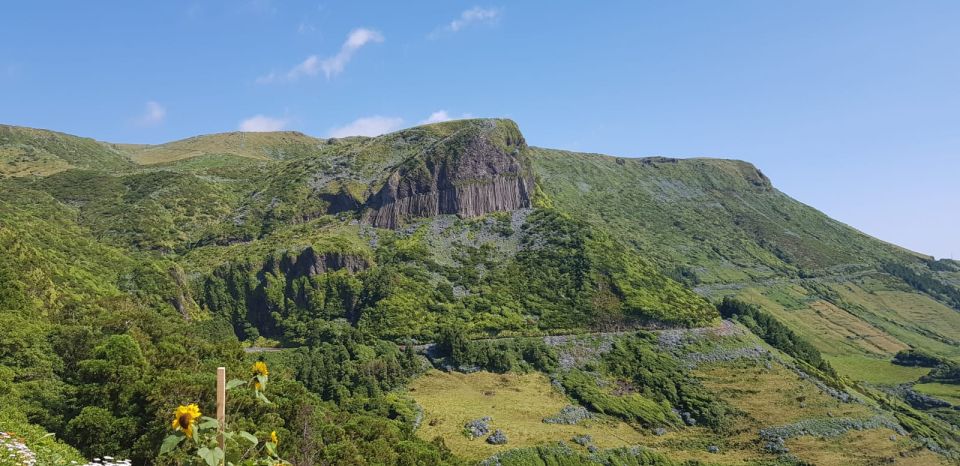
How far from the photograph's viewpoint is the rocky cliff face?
164 meters

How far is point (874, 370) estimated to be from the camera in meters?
157

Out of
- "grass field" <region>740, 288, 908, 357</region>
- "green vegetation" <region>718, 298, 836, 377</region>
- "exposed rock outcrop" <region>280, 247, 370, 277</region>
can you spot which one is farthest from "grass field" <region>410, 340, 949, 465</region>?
"grass field" <region>740, 288, 908, 357</region>

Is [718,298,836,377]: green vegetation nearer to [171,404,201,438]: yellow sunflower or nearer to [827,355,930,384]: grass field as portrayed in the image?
[827,355,930,384]: grass field

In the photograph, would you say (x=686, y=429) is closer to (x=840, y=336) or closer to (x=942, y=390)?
(x=942, y=390)

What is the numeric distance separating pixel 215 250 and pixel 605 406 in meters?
111

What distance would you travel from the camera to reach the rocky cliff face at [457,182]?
163625 millimetres

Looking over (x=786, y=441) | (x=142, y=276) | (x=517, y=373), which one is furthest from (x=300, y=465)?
(x=142, y=276)

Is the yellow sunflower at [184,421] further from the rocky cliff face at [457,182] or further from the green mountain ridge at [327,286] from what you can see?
the rocky cliff face at [457,182]

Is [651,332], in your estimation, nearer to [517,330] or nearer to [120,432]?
[517,330]

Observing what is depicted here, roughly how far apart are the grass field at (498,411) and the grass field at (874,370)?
9929cm

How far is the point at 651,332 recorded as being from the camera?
11919 centimetres

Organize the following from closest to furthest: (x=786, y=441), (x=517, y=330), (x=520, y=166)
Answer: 1. (x=786, y=441)
2. (x=517, y=330)
3. (x=520, y=166)

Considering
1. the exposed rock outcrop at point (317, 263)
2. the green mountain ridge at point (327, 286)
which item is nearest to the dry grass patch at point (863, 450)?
the green mountain ridge at point (327, 286)

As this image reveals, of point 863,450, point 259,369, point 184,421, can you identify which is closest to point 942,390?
point 863,450
